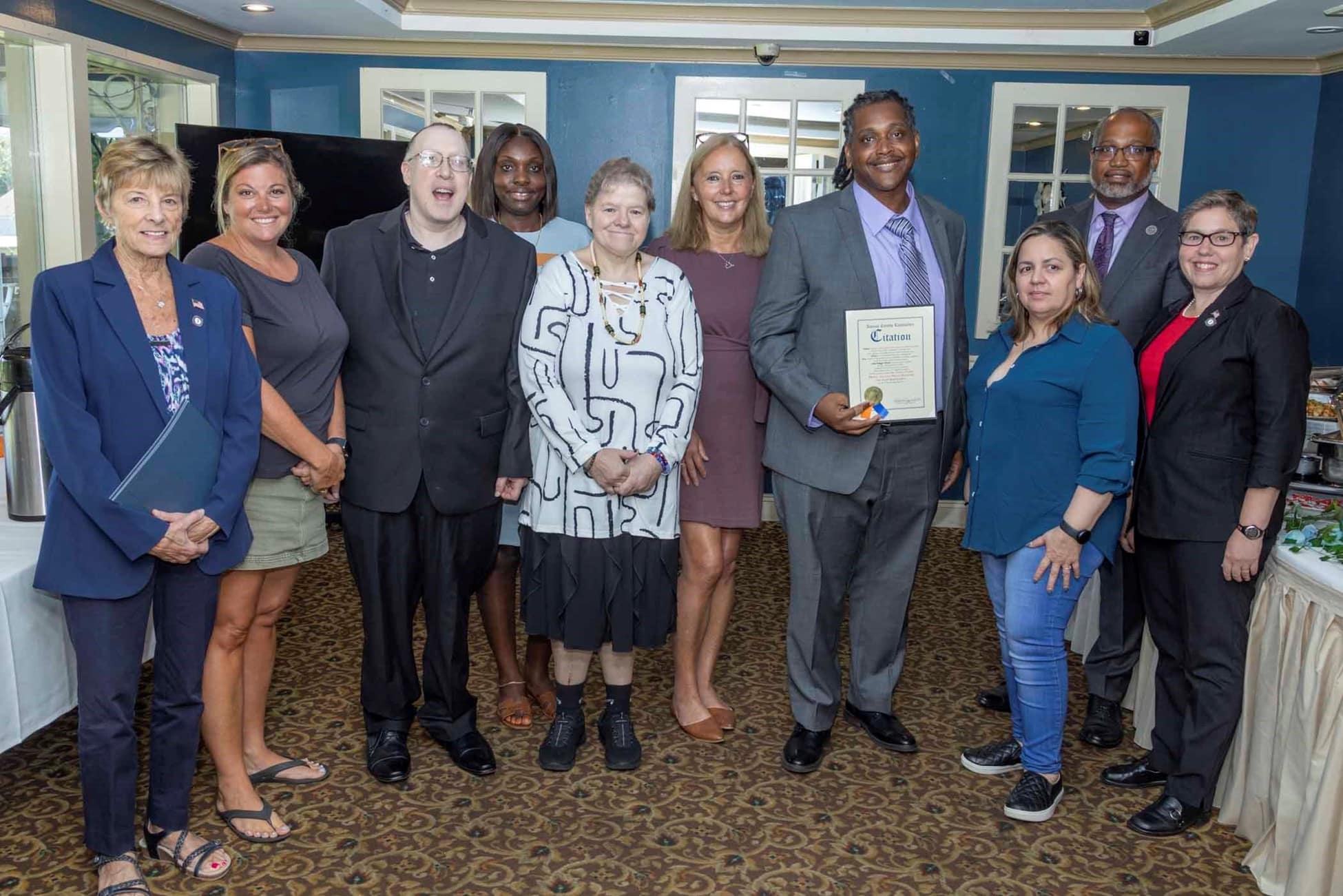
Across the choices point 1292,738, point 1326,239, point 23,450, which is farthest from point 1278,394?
point 1326,239

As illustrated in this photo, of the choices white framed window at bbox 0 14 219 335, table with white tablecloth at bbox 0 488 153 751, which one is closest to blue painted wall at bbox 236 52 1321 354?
white framed window at bbox 0 14 219 335

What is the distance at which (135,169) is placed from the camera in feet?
6.93

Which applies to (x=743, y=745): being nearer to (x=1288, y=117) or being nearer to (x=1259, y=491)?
(x=1259, y=491)

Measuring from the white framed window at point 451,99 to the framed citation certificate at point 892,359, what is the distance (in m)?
3.64

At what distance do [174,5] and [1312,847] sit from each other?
18.0ft

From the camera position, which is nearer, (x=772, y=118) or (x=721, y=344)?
(x=721, y=344)

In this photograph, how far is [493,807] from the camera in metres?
2.78

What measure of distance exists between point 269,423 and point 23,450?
0.76 m

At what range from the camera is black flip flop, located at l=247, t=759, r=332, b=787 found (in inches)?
113

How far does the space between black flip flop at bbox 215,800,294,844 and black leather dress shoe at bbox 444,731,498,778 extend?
1.62 feet

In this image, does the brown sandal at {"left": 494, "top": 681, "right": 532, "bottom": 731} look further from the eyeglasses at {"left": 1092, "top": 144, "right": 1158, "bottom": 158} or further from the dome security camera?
the dome security camera

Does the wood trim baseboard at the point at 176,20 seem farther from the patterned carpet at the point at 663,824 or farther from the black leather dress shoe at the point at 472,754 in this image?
the black leather dress shoe at the point at 472,754

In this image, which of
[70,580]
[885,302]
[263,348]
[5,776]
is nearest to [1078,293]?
[885,302]

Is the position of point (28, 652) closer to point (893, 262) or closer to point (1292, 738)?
point (893, 262)
